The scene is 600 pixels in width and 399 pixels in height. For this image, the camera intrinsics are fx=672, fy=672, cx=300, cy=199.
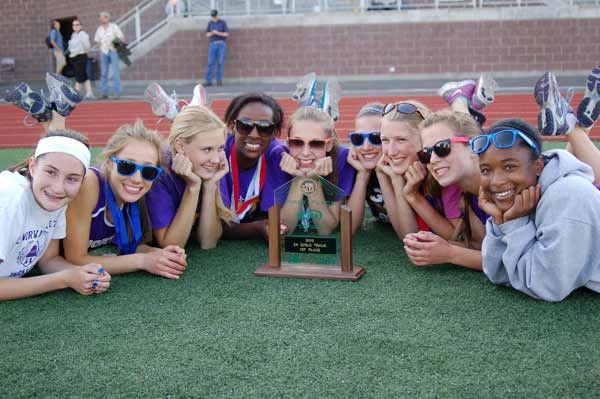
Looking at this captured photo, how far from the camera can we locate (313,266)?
156 inches

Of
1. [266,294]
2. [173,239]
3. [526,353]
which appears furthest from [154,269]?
[526,353]

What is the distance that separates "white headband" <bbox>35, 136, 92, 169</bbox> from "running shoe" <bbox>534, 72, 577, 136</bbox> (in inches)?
115

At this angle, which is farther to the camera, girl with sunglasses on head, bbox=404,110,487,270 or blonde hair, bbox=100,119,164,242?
blonde hair, bbox=100,119,164,242

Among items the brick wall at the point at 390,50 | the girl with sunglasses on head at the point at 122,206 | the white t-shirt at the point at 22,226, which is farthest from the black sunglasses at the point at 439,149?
the brick wall at the point at 390,50

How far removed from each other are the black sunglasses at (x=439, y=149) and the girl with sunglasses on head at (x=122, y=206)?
152cm

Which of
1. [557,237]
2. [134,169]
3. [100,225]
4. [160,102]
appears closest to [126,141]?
[134,169]

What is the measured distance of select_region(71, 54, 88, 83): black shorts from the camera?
17.7 meters

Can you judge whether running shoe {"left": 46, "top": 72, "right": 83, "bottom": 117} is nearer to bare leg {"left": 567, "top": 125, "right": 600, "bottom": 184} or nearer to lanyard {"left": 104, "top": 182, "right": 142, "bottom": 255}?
lanyard {"left": 104, "top": 182, "right": 142, "bottom": 255}

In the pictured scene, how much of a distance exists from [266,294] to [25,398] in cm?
140

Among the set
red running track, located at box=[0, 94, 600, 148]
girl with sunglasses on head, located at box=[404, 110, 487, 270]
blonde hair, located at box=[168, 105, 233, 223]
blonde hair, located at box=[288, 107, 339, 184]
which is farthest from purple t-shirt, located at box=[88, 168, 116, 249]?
red running track, located at box=[0, 94, 600, 148]

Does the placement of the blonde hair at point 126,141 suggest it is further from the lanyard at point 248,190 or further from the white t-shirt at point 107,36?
the white t-shirt at point 107,36

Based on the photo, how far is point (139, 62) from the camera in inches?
841

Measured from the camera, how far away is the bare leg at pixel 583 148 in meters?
4.71

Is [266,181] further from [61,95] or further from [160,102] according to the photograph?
[61,95]
